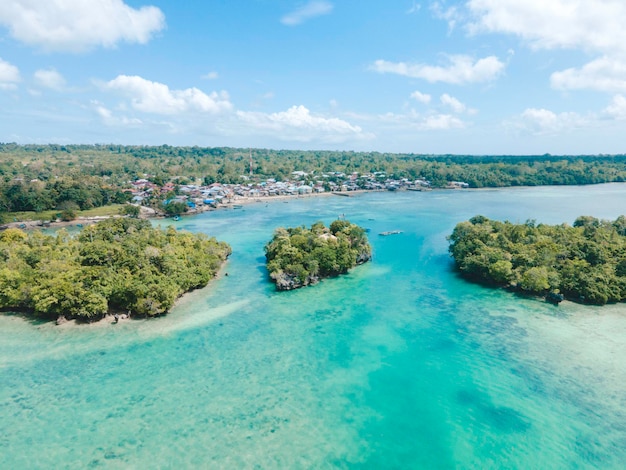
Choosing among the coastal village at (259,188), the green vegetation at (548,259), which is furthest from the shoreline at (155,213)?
the green vegetation at (548,259)

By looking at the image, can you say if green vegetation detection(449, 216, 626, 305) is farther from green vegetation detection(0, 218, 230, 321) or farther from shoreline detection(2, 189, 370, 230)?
shoreline detection(2, 189, 370, 230)

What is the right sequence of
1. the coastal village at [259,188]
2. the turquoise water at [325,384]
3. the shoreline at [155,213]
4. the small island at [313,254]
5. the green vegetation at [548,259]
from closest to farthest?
the turquoise water at [325,384] < the green vegetation at [548,259] < the small island at [313,254] < the shoreline at [155,213] < the coastal village at [259,188]

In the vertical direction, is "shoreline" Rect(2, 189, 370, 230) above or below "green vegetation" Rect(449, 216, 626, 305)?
below

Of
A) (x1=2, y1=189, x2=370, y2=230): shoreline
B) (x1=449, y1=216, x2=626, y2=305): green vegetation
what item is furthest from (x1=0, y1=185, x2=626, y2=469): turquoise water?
A: (x1=2, y1=189, x2=370, y2=230): shoreline

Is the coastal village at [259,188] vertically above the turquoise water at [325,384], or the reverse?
the coastal village at [259,188]

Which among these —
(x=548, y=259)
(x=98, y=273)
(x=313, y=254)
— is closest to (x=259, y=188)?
(x=313, y=254)

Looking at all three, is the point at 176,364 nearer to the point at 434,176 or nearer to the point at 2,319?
the point at 2,319

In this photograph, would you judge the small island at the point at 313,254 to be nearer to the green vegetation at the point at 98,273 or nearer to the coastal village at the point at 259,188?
the green vegetation at the point at 98,273
